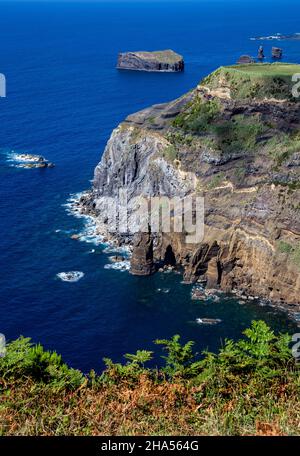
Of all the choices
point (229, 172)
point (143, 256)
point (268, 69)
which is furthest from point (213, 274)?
point (268, 69)

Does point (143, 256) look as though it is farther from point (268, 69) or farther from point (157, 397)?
point (157, 397)

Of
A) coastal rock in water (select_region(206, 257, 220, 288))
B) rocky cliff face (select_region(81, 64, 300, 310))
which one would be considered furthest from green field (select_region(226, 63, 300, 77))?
coastal rock in water (select_region(206, 257, 220, 288))

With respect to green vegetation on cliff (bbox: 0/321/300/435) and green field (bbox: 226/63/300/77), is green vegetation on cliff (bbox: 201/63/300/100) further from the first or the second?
green vegetation on cliff (bbox: 0/321/300/435)

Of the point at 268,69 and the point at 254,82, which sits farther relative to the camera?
the point at 268,69

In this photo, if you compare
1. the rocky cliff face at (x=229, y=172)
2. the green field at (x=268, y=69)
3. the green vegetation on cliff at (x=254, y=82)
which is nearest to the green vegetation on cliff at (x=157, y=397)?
the rocky cliff face at (x=229, y=172)
